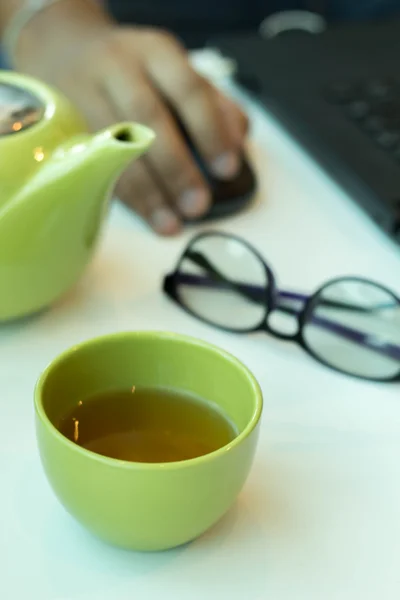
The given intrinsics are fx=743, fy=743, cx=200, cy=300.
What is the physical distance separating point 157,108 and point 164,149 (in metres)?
0.04

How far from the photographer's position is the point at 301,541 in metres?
0.33

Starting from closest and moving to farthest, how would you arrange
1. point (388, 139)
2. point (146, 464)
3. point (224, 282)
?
point (146, 464) → point (224, 282) → point (388, 139)

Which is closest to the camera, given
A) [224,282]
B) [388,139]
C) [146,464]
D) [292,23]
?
[146,464]

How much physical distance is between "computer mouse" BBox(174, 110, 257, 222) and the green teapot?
0.17 meters

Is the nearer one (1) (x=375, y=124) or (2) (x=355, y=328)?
(2) (x=355, y=328)

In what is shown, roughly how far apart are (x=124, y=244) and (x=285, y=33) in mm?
448

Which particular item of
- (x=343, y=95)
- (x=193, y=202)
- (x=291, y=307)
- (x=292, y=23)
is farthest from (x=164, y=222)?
(x=292, y=23)

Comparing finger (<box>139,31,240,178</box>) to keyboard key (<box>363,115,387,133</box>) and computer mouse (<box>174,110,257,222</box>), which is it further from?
keyboard key (<box>363,115,387,133</box>)

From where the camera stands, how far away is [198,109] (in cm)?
62

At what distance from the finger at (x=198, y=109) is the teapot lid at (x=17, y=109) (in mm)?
187

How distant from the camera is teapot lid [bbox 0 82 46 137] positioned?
42cm

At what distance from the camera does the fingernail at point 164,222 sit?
58 cm

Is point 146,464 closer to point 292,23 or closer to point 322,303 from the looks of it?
point 322,303

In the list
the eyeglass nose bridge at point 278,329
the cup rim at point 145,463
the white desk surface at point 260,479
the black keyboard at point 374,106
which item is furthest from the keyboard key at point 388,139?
the cup rim at point 145,463
